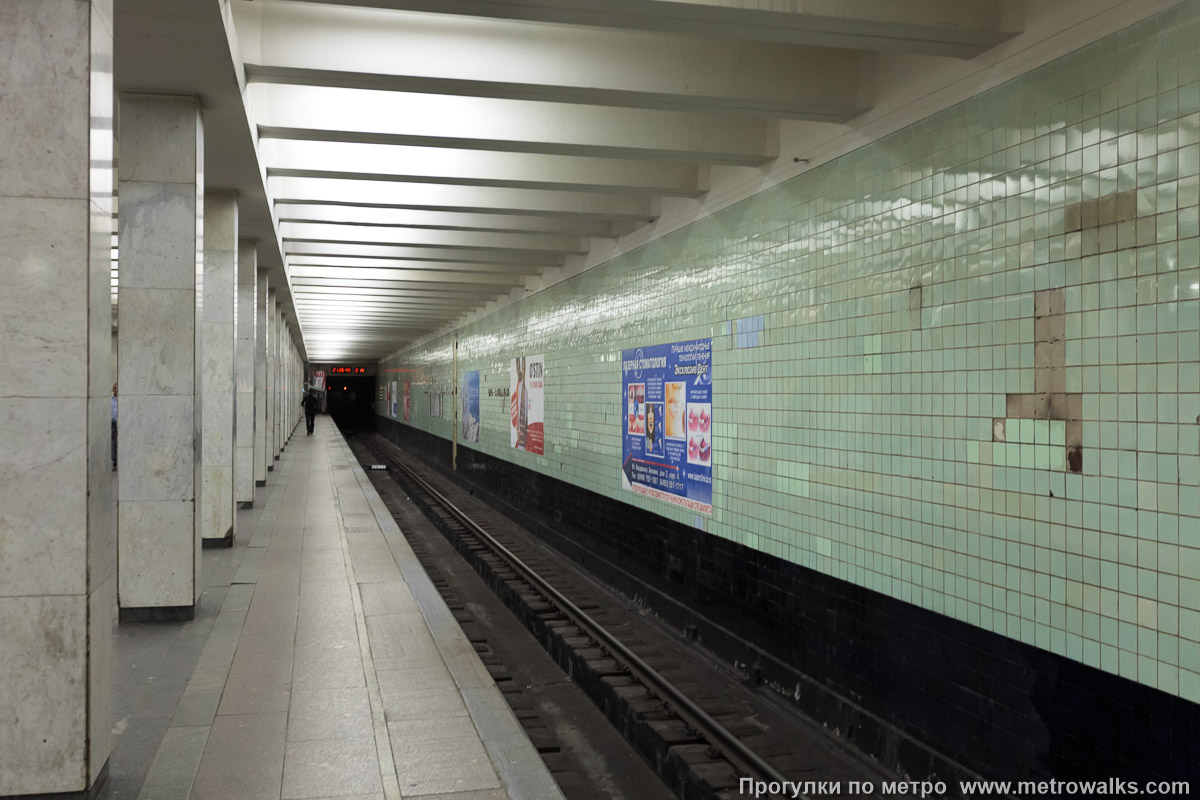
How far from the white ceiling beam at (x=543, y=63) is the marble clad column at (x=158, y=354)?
103 cm

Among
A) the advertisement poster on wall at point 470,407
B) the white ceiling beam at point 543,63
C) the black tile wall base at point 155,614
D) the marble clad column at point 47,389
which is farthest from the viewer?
the advertisement poster on wall at point 470,407

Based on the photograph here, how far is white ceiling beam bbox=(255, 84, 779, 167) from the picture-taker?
23.8ft

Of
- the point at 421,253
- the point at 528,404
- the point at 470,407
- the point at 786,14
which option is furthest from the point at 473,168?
the point at 470,407

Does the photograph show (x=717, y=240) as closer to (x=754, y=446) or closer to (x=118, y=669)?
(x=754, y=446)

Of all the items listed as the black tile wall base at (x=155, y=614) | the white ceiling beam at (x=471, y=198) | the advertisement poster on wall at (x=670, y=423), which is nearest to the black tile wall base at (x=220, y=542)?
the black tile wall base at (x=155, y=614)

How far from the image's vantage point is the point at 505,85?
6.05m

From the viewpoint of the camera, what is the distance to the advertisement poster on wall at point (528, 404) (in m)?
15.6

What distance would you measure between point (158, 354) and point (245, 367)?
6.77 meters

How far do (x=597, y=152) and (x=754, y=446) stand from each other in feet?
9.26

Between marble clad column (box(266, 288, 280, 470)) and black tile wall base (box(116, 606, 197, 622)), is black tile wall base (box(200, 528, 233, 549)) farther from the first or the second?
marble clad column (box(266, 288, 280, 470))

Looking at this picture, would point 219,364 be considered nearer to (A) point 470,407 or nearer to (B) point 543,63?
(B) point 543,63

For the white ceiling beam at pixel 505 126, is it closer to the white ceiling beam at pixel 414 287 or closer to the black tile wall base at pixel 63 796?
the black tile wall base at pixel 63 796

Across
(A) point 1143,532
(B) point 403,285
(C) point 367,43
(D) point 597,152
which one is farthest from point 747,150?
(B) point 403,285

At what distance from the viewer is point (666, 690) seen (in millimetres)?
7523
